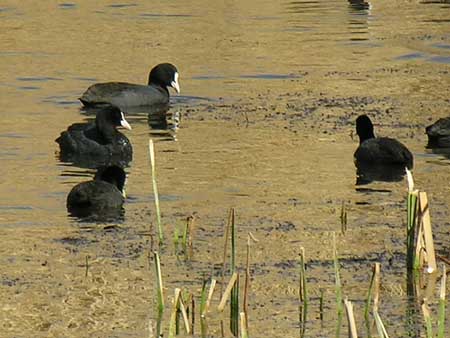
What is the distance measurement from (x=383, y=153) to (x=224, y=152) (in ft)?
6.17

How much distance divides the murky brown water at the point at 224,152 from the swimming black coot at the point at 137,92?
0.92 ft

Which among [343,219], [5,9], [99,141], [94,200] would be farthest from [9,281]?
[5,9]

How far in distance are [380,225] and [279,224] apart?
0.88 meters

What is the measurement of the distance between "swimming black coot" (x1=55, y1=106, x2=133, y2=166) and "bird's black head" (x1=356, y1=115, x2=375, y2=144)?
2687 millimetres

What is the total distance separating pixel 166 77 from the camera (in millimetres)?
22875

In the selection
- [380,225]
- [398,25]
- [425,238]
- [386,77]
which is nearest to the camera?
[425,238]

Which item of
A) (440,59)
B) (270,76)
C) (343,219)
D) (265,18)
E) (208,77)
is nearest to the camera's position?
(343,219)

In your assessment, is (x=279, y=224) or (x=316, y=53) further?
(x=316, y=53)

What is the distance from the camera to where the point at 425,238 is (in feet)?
34.2

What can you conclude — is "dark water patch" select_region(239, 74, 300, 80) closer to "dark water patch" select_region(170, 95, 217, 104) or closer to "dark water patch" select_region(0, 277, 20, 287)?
"dark water patch" select_region(170, 95, 217, 104)

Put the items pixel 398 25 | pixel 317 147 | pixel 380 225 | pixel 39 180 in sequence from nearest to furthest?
pixel 380 225 → pixel 39 180 → pixel 317 147 → pixel 398 25

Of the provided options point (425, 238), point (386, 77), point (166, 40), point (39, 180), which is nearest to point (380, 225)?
point (425, 238)

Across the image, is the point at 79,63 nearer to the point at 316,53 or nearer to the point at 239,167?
the point at 316,53

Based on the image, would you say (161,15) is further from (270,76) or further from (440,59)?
(270,76)
